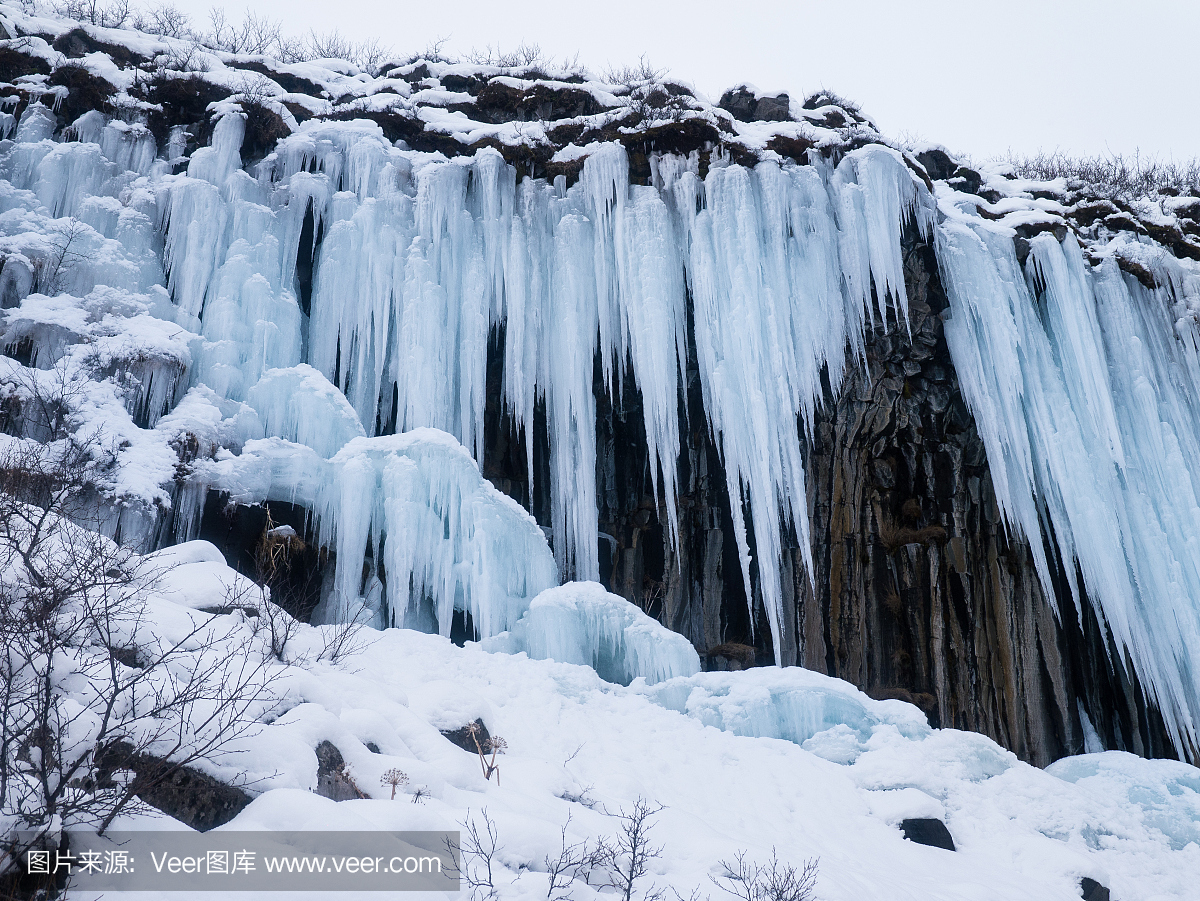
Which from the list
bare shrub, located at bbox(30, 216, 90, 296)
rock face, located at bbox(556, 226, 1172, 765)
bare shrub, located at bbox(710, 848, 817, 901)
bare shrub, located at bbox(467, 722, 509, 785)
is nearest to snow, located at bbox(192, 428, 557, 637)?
bare shrub, located at bbox(467, 722, 509, 785)

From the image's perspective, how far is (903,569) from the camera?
1269 centimetres

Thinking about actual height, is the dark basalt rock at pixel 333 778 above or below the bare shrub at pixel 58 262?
below

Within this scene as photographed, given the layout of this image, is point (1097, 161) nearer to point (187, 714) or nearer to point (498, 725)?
point (498, 725)

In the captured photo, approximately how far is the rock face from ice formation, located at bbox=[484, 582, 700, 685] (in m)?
3.62

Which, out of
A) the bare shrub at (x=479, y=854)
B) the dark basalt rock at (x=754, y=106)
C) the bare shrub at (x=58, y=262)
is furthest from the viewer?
the dark basalt rock at (x=754, y=106)

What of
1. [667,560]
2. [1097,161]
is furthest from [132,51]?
[1097,161]

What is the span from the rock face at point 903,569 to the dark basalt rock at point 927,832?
6.06 meters

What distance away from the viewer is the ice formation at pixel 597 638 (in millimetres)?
8070

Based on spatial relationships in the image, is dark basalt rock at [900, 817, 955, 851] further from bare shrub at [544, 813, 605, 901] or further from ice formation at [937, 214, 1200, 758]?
ice formation at [937, 214, 1200, 758]

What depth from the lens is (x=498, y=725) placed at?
5.84 meters

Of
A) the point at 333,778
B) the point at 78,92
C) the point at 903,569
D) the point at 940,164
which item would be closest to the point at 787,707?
the point at 333,778

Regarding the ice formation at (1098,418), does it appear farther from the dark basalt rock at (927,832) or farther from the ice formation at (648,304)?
the dark basalt rock at (927,832)

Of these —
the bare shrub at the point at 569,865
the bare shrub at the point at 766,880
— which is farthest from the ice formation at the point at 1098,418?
the bare shrub at the point at 569,865

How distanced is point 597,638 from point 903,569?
21.1 ft
